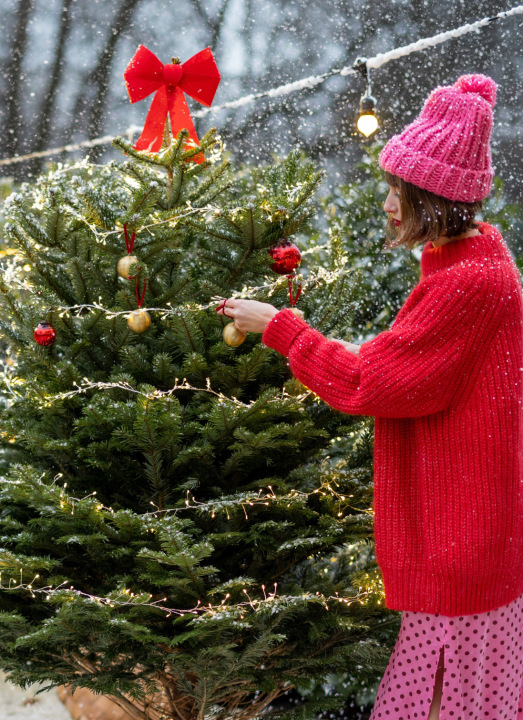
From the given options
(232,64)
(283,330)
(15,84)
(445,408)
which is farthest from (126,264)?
(15,84)

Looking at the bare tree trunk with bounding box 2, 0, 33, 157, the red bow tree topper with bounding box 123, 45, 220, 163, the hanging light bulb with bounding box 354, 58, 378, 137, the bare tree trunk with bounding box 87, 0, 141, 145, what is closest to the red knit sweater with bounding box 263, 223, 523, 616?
the red bow tree topper with bounding box 123, 45, 220, 163

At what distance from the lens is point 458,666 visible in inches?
41.6

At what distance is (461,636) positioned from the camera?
3.46ft

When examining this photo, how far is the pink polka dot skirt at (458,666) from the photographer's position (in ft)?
3.44

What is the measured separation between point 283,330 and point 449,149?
0.38 metres

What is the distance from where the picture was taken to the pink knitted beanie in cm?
101

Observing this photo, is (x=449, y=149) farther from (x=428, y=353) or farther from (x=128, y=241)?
(x=128, y=241)

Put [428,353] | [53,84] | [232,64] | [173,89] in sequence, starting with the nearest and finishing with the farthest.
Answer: [428,353], [173,89], [232,64], [53,84]

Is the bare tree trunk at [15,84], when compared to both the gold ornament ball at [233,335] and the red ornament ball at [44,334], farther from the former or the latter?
the gold ornament ball at [233,335]

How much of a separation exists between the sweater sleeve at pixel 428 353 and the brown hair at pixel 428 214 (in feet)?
0.27

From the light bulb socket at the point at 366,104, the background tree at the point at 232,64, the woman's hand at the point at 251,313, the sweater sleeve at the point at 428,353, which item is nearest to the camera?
the sweater sleeve at the point at 428,353

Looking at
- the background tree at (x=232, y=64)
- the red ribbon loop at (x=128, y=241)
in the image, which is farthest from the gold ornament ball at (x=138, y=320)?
the background tree at (x=232, y=64)

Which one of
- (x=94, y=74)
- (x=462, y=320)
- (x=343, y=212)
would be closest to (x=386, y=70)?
(x=343, y=212)

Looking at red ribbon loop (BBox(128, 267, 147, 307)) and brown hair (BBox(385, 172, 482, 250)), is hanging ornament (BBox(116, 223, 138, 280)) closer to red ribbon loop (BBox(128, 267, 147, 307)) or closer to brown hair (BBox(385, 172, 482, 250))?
red ribbon loop (BBox(128, 267, 147, 307))
